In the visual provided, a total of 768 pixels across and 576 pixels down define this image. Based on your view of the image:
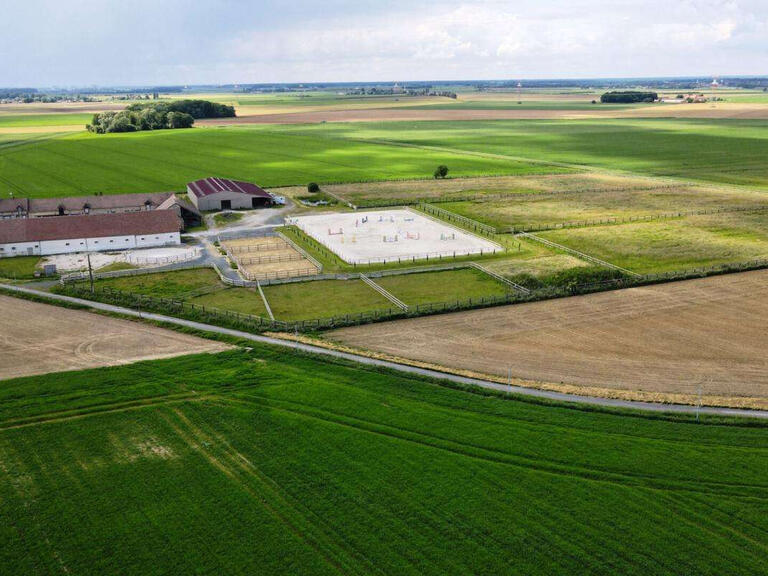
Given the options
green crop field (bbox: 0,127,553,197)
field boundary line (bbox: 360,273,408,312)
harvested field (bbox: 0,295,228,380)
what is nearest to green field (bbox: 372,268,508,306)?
field boundary line (bbox: 360,273,408,312)

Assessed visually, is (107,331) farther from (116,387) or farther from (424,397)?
(424,397)

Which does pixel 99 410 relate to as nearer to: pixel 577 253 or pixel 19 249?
pixel 19 249

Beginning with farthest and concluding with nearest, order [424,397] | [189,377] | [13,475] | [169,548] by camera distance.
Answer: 1. [189,377]
2. [424,397]
3. [13,475]
4. [169,548]

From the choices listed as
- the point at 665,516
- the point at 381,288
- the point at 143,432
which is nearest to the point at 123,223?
the point at 381,288

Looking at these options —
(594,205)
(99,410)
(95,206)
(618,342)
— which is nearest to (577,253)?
(618,342)

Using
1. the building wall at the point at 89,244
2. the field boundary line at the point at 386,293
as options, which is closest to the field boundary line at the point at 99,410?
the field boundary line at the point at 386,293

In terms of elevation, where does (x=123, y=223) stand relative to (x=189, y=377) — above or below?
above

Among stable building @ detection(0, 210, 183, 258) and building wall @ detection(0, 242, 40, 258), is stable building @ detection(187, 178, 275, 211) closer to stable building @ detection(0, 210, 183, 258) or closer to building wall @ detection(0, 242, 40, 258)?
stable building @ detection(0, 210, 183, 258)

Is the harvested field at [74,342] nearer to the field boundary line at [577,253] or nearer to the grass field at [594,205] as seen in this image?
the field boundary line at [577,253]
